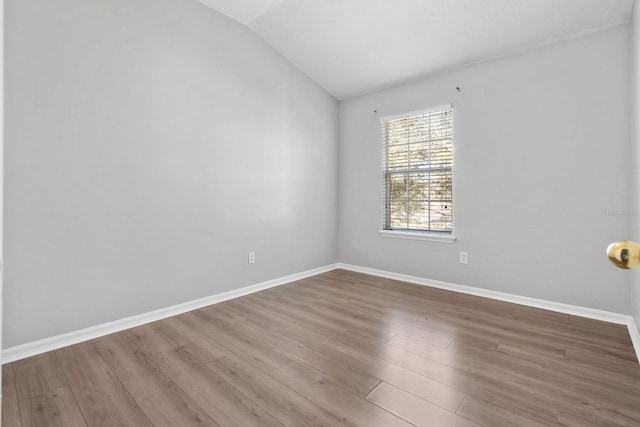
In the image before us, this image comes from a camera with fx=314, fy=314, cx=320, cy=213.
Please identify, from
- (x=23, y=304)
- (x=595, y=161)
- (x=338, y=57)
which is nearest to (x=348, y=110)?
(x=338, y=57)

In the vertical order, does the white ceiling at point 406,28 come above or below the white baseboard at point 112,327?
above

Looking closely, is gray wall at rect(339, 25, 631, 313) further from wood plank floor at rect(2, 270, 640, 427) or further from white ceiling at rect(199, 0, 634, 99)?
wood plank floor at rect(2, 270, 640, 427)

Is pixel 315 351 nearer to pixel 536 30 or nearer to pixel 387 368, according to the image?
pixel 387 368

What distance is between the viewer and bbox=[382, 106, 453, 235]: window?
11.0 ft

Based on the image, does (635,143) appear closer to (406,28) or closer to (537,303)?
(537,303)

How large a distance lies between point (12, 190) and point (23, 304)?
0.71 meters

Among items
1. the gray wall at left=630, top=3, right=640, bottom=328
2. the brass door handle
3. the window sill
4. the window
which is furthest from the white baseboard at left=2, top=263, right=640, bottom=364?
the brass door handle

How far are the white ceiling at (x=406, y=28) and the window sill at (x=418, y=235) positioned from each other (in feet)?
5.64

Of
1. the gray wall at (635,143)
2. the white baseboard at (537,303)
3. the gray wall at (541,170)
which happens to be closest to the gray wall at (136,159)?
the white baseboard at (537,303)

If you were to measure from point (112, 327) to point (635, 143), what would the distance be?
12.8 feet

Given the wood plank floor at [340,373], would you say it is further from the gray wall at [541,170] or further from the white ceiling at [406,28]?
the white ceiling at [406,28]

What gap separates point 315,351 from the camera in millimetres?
2002

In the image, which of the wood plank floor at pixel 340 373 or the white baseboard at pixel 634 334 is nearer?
the wood plank floor at pixel 340 373

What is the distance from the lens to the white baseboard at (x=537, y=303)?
2.31 meters
